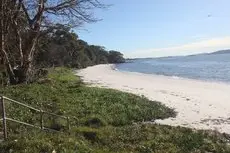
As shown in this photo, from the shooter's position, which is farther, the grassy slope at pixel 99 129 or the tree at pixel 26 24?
the tree at pixel 26 24

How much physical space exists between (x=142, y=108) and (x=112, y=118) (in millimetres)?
3068

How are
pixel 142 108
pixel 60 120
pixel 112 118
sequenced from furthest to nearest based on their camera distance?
pixel 142 108 < pixel 112 118 < pixel 60 120

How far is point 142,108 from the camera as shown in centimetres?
2081

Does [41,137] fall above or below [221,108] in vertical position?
above

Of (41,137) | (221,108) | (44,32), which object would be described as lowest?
(221,108)

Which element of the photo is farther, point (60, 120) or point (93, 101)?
point (93, 101)

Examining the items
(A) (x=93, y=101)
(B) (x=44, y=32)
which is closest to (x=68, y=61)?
(B) (x=44, y=32)

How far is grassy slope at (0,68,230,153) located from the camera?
9766mm

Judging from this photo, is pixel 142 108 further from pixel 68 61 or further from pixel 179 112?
pixel 68 61

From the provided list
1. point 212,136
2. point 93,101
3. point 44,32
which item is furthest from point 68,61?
point 212,136

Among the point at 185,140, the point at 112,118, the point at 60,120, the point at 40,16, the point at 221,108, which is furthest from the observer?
the point at 40,16

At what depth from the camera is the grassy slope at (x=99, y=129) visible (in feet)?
32.0

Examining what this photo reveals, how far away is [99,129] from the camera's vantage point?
571 inches

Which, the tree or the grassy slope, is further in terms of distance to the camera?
the tree
